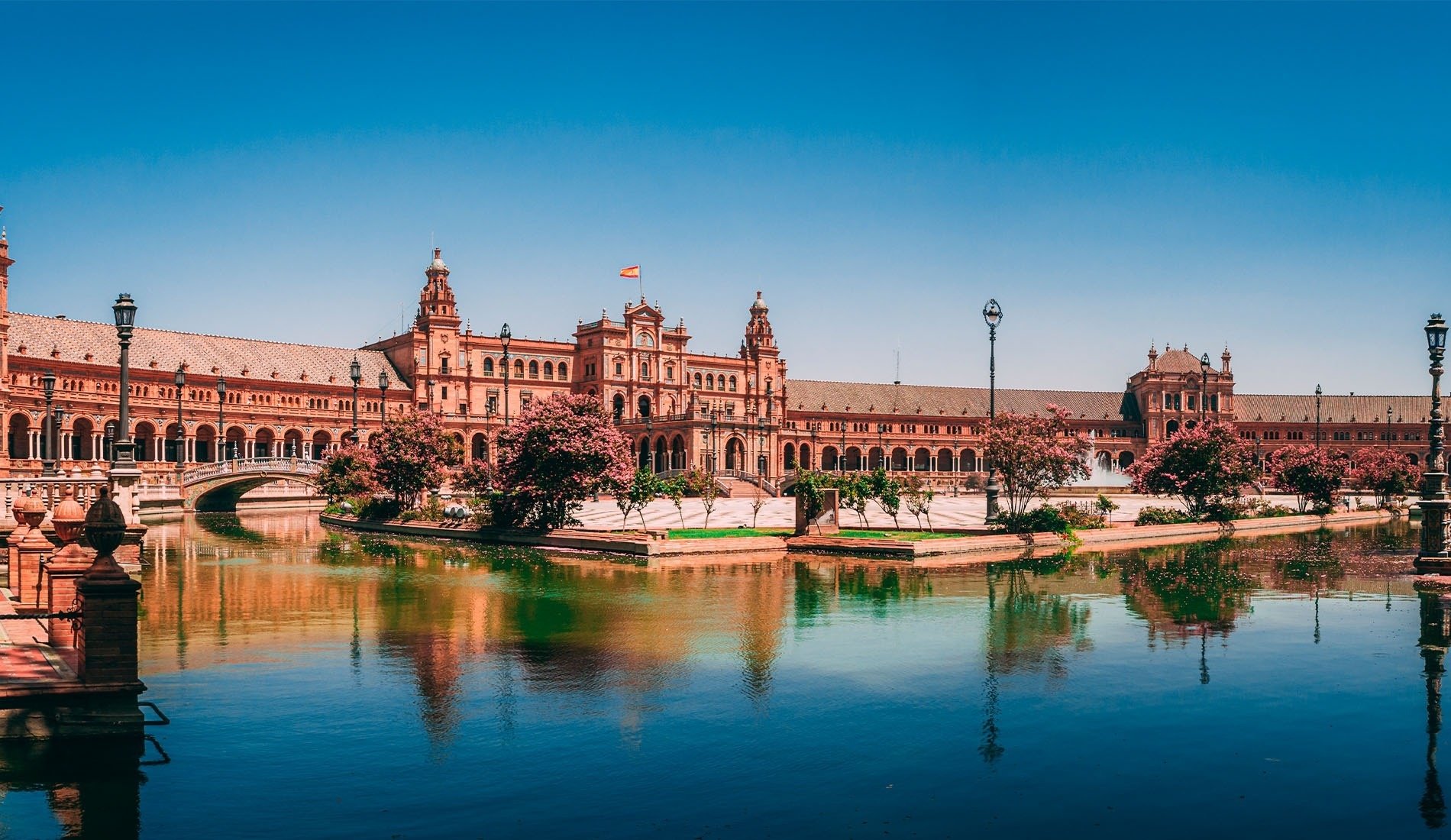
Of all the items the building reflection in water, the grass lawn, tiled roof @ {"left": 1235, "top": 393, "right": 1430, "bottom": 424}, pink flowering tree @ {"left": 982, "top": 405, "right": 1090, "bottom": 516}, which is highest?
tiled roof @ {"left": 1235, "top": 393, "right": 1430, "bottom": 424}

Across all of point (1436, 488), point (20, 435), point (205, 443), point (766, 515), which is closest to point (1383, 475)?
point (766, 515)

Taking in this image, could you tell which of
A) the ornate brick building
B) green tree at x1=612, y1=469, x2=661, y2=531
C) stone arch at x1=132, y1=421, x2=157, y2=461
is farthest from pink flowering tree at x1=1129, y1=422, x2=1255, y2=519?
stone arch at x1=132, y1=421, x2=157, y2=461

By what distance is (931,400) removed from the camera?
425ft

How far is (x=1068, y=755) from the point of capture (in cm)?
1247

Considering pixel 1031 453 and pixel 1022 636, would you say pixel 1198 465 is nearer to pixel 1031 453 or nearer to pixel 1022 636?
pixel 1031 453

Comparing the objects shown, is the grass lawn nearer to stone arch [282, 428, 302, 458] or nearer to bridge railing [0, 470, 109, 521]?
bridge railing [0, 470, 109, 521]

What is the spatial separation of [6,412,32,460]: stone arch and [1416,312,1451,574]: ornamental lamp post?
7764 cm

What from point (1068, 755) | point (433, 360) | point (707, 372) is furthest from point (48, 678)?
point (707, 372)

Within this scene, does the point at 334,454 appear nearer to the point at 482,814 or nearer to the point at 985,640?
the point at 985,640

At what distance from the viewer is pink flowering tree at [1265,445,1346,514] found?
56062 millimetres

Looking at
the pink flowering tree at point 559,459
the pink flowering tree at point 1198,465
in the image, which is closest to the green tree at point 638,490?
the pink flowering tree at point 559,459

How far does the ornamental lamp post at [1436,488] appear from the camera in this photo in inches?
1044

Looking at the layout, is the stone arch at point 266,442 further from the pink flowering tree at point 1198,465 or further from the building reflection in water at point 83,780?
the building reflection in water at point 83,780

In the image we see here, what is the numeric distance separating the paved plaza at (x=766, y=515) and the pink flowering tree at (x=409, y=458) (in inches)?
257
